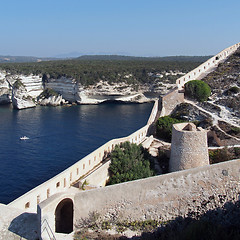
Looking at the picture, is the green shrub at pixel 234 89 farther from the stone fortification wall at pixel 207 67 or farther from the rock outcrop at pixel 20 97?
the rock outcrop at pixel 20 97

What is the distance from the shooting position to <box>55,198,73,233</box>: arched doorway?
47.8 feet

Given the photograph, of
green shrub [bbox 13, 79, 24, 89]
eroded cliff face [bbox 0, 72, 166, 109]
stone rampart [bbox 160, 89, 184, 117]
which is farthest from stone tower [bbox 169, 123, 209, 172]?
green shrub [bbox 13, 79, 24, 89]

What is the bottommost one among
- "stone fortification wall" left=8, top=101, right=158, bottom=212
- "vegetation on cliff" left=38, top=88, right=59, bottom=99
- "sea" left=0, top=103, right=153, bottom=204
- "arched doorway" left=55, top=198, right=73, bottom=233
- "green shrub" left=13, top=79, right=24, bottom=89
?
"sea" left=0, top=103, right=153, bottom=204

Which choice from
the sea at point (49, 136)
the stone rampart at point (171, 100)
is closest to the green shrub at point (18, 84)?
the sea at point (49, 136)

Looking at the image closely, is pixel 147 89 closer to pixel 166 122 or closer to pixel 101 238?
pixel 166 122

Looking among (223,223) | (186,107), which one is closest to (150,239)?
(223,223)

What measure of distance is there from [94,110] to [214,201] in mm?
50375

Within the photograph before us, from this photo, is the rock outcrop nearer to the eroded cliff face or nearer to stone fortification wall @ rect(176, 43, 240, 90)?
the eroded cliff face

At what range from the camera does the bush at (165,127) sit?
83.8 feet

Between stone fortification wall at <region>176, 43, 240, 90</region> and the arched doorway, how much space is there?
2075 cm

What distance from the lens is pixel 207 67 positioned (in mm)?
39312

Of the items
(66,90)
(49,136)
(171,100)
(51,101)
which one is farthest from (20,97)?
(171,100)

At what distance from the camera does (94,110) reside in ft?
210

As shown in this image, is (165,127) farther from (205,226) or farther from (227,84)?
(205,226)
